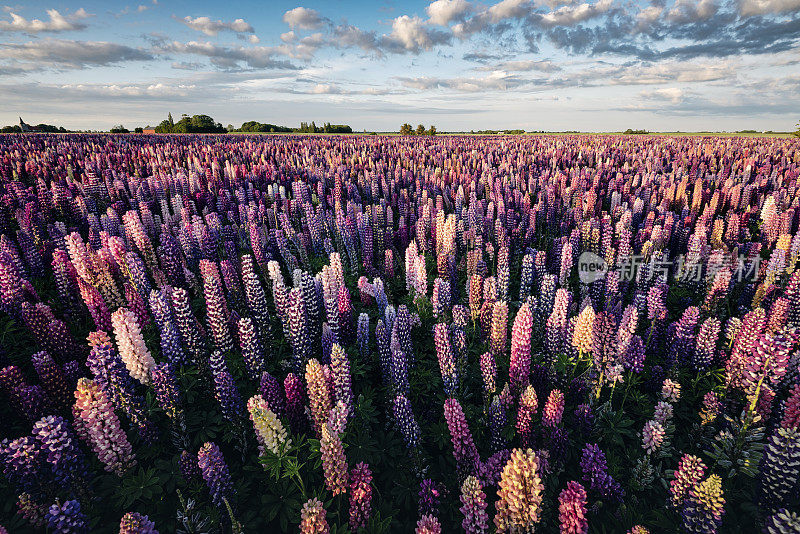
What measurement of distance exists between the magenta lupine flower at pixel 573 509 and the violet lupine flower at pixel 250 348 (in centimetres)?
377

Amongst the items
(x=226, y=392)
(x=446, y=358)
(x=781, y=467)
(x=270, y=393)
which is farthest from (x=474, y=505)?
(x=781, y=467)

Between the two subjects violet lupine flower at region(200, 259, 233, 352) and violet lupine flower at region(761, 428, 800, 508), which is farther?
violet lupine flower at region(200, 259, 233, 352)

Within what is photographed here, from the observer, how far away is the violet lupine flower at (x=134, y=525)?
2.40 meters

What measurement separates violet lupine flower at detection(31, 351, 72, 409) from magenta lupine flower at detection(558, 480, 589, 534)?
5.16 metres

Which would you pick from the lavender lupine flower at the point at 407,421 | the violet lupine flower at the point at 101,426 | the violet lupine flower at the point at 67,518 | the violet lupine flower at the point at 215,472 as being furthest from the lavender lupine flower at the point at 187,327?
the lavender lupine flower at the point at 407,421

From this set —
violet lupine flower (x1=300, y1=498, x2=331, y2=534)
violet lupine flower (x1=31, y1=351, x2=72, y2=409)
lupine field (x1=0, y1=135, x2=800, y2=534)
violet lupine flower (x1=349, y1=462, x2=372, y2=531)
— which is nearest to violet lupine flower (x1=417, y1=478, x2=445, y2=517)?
lupine field (x1=0, y1=135, x2=800, y2=534)

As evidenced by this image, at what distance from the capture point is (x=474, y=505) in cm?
290

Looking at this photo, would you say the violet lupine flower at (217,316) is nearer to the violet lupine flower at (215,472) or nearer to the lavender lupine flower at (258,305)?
the lavender lupine flower at (258,305)

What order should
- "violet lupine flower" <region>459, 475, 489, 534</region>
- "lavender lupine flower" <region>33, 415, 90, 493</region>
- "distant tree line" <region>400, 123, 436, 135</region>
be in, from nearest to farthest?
"violet lupine flower" <region>459, 475, 489, 534</region>, "lavender lupine flower" <region>33, 415, 90, 493</region>, "distant tree line" <region>400, 123, 436, 135</region>

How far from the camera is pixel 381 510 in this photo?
3676 mm

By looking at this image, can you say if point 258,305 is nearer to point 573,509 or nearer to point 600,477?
point 573,509

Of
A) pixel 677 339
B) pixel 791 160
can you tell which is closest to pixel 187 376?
pixel 677 339

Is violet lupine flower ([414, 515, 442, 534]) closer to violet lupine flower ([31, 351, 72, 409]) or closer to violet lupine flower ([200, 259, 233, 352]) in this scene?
violet lupine flower ([200, 259, 233, 352])

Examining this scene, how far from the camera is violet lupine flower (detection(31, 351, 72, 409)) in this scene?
384 centimetres
